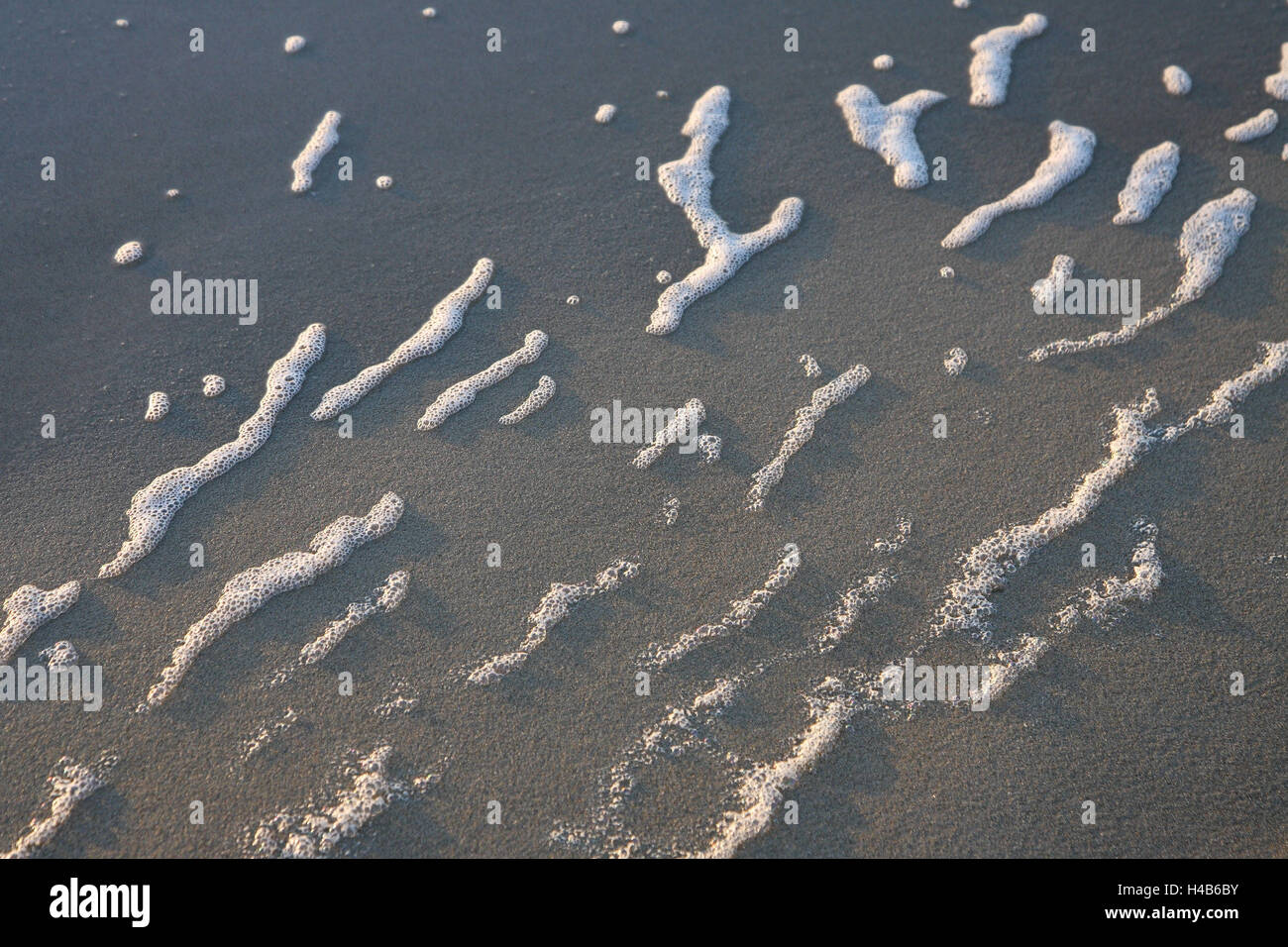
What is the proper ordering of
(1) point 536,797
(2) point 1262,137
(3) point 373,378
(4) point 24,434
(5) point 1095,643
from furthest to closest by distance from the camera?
1. (2) point 1262,137
2. (3) point 373,378
3. (4) point 24,434
4. (5) point 1095,643
5. (1) point 536,797

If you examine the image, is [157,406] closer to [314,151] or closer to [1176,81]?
[314,151]

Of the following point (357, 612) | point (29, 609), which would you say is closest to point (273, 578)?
point (357, 612)

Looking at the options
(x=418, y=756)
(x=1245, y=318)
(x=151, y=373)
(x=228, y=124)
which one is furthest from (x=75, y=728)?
(x=1245, y=318)

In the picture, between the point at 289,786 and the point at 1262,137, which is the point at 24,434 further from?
the point at 1262,137

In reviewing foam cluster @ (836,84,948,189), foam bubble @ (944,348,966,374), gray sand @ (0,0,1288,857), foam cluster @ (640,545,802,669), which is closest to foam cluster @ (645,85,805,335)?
gray sand @ (0,0,1288,857)

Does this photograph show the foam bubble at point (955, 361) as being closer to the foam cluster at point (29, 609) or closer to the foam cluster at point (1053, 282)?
the foam cluster at point (1053, 282)

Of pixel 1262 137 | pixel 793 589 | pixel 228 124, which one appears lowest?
pixel 793 589
